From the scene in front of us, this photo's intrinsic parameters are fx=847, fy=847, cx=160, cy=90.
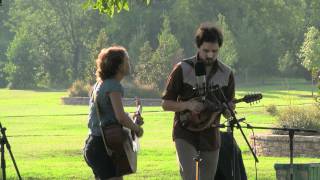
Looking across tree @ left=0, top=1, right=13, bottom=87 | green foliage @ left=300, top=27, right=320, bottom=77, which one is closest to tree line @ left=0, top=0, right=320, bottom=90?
tree @ left=0, top=1, right=13, bottom=87

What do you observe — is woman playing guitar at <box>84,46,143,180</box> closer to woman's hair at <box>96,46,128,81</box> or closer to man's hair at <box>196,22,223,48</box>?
woman's hair at <box>96,46,128,81</box>

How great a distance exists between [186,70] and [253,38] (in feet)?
296

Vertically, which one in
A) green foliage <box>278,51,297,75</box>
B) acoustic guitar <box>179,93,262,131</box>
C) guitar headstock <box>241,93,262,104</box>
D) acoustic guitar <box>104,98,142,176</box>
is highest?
guitar headstock <box>241,93,262,104</box>

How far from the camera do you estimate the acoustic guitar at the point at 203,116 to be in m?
7.02

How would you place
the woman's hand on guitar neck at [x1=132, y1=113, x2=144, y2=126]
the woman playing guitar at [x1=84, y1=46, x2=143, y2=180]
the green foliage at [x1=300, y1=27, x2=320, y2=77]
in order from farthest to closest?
the green foliage at [x1=300, y1=27, x2=320, y2=77]
the woman's hand on guitar neck at [x1=132, y1=113, x2=144, y2=126]
the woman playing guitar at [x1=84, y1=46, x2=143, y2=180]

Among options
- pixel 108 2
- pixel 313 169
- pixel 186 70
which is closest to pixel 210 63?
pixel 186 70

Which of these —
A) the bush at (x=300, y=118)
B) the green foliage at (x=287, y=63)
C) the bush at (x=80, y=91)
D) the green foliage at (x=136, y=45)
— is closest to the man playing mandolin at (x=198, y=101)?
the bush at (x=300, y=118)

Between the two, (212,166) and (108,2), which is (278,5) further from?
(212,166)

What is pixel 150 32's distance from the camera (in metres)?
99.9

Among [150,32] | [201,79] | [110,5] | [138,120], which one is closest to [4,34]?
[150,32]

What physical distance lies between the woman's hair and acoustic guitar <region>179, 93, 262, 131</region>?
791 millimetres

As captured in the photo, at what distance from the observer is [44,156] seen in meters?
21.5

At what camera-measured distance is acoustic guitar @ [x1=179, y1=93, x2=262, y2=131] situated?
7.02 metres

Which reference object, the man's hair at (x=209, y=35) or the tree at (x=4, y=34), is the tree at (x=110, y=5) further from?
the tree at (x=4, y=34)
